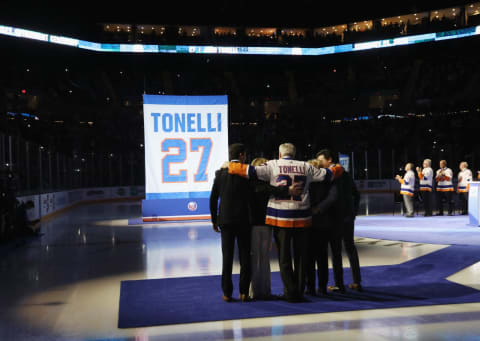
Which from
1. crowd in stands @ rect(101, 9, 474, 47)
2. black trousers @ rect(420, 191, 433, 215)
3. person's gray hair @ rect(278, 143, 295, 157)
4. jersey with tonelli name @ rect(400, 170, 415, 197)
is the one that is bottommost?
black trousers @ rect(420, 191, 433, 215)

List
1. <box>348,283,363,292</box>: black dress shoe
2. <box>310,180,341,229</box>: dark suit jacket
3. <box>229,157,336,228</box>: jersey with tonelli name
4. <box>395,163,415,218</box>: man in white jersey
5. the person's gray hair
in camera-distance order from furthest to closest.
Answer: <box>395,163,415,218</box>: man in white jersey < <box>348,283,363,292</box>: black dress shoe < <box>310,180,341,229</box>: dark suit jacket < the person's gray hair < <box>229,157,336,228</box>: jersey with tonelli name

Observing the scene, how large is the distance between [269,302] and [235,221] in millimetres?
977

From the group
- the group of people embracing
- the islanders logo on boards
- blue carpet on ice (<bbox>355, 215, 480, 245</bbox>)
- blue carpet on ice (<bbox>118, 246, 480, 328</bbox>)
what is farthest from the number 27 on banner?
the group of people embracing

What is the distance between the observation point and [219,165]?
15656 mm

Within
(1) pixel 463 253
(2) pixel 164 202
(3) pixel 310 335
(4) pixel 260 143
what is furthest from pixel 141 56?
(3) pixel 310 335

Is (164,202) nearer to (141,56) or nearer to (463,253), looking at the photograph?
(463,253)

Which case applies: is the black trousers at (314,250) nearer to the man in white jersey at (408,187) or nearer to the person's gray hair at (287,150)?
the person's gray hair at (287,150)

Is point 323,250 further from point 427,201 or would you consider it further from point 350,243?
point 427,201

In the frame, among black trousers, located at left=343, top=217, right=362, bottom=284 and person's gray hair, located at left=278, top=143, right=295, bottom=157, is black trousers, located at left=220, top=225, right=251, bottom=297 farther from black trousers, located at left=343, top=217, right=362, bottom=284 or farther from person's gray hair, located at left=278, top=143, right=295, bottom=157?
black trousers, located at left=343, top=217, right=362, bottom=284

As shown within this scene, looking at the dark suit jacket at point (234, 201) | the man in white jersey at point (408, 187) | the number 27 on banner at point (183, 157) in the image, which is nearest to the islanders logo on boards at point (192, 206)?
the number 27 on banner at point (183, 157)

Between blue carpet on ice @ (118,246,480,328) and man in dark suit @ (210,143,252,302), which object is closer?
blue carpet on ice @ (118,246,480,328)

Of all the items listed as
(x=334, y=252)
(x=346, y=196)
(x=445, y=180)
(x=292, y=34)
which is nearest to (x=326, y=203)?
(x=346, y=196)

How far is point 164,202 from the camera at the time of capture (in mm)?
15828

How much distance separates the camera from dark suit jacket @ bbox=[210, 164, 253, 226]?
577 cm
